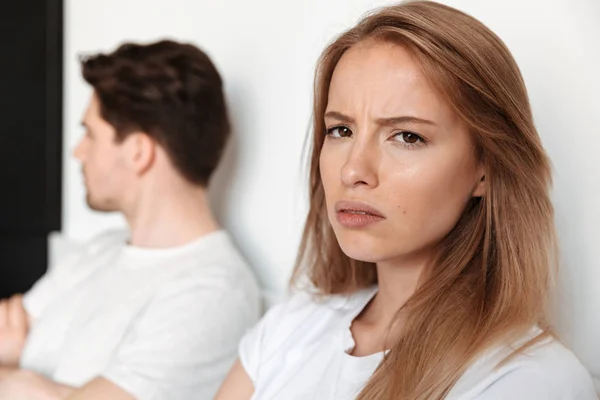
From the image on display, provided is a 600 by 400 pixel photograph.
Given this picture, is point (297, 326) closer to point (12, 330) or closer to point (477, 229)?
point (477, 229)

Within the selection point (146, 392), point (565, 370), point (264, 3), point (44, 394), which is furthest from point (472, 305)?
point (264, 3)

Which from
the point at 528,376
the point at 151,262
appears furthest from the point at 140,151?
the point at 528,376

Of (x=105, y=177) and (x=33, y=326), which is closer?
(x=105, y=177)

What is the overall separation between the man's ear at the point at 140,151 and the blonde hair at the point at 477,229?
729 mm

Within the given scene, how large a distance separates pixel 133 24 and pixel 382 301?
4.63ft

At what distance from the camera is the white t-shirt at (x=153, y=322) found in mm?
1455

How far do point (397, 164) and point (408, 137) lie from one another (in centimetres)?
4

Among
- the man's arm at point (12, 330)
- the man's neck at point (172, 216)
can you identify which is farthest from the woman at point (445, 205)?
the man's arm at point (12, 330)

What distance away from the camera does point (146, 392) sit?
141 centimetres

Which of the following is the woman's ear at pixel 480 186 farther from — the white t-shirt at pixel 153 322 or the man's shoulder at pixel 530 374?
the white t-shirt at pixel 153 322

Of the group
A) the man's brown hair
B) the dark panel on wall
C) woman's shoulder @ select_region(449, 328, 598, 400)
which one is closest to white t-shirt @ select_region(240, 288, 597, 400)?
woman's shoulder @ select_region(449, 328, 598, 400)

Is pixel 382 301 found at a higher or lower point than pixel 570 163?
lower

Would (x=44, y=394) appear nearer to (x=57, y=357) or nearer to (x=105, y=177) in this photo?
(x=57, y=357)

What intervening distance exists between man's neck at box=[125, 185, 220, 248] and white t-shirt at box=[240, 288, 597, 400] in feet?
1.30
